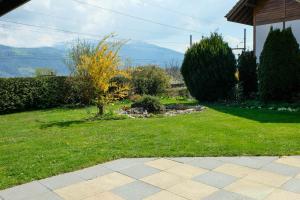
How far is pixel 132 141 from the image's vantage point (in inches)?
267

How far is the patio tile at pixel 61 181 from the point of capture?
4.43 m

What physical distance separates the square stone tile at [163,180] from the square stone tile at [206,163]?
0.63 m

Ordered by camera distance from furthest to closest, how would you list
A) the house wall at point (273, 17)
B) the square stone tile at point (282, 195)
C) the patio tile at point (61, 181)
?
the house wall at point (273, 17) < the patio tile at point (61, 181) < the square stone tile at point (282, 195)

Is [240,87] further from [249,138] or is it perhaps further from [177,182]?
[177,182]

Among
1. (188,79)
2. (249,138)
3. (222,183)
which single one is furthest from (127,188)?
(188,79)

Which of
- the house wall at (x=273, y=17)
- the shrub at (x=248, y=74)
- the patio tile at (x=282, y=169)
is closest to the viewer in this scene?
the patio tile at (x=282, y=169)

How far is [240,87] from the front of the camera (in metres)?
15.0

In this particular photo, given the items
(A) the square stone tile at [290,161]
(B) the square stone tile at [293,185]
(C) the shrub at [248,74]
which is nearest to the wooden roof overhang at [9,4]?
(B) the square stone tile at [293,185]

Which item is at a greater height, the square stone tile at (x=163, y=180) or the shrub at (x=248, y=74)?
the shrub at (x=248, y=74)

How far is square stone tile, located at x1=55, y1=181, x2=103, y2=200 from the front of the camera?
4.03 metres

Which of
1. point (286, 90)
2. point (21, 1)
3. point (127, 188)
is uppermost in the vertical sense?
point (21, 1)

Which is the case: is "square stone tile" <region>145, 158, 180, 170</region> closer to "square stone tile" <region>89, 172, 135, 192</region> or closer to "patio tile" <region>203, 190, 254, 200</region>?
"square stone tile" <region>89, 172, 135, 192</region>

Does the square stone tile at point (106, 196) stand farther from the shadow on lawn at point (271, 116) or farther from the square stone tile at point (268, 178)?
the shadow on lawn at point (271, 116)

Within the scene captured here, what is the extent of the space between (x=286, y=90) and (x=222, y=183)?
9.23 m
